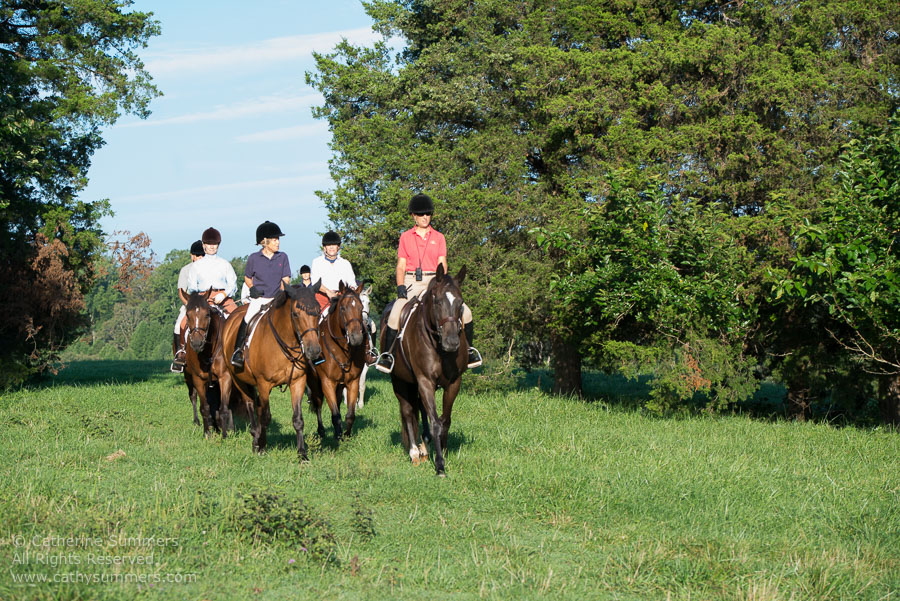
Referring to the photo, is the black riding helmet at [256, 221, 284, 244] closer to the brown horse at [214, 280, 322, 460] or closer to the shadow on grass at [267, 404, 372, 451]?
the brown horse at [214, 280, 322, 460]

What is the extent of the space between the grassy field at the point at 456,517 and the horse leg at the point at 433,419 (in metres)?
0.21

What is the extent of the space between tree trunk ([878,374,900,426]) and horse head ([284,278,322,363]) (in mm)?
11295

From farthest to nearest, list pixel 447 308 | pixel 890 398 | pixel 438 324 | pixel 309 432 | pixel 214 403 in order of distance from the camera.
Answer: pixel 890 398, pixel 214 403, pixel 309 432, pixel 438 324, pixel 447 308

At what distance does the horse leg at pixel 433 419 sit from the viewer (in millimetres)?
9039

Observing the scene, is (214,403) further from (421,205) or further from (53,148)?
(53,148)

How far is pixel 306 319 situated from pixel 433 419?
2.13 meters

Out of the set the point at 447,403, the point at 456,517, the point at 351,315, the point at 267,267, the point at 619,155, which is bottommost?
the point at 456,517

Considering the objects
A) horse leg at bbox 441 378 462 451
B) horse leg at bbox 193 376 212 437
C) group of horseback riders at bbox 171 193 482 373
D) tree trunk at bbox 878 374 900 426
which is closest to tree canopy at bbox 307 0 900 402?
tree trunk at bbox 878 374 900 426

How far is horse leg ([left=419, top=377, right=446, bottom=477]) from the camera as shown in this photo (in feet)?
29.7

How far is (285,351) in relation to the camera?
10156 mm

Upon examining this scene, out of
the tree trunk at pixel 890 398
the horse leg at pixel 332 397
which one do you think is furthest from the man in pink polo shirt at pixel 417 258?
the tree trunk at pixel 890 398

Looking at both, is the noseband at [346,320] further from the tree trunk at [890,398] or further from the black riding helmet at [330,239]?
the tree trunk at [890,398]

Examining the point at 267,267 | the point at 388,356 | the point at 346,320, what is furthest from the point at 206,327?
the point at 388,356

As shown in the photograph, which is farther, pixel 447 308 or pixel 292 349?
pixel 292 349
